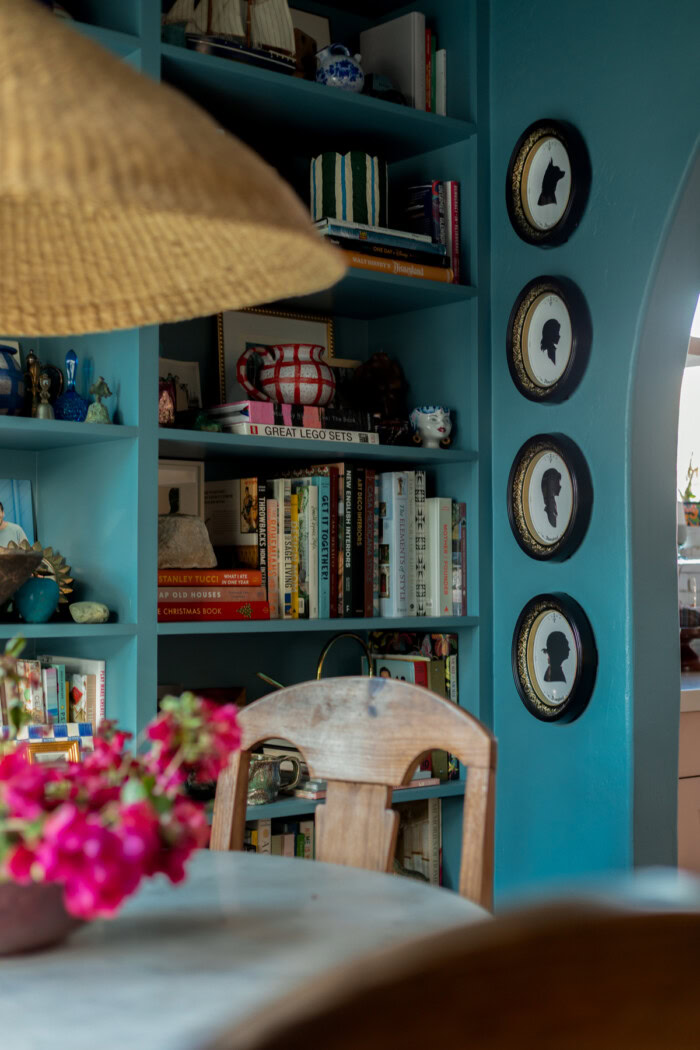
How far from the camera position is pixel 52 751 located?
217cm

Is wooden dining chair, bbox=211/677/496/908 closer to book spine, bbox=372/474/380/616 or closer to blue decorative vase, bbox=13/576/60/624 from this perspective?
blue decorative vase, bbox=13/576/60/624

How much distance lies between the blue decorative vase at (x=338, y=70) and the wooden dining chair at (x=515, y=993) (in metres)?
2.49

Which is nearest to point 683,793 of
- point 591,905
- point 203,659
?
point 203,659

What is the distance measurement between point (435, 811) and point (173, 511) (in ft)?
3.09

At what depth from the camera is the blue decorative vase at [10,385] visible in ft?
7.00

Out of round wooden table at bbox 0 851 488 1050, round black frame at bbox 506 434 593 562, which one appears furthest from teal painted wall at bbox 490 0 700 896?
round wooden table at bbox 0 851 488 1050

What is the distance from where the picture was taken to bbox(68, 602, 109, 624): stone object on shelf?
2172 mm

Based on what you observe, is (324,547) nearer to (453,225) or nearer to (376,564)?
(376,564)

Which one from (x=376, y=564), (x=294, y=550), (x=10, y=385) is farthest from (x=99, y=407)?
(x=376, y=564)

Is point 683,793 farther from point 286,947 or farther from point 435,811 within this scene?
point 286,947

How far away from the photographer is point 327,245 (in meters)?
0.90

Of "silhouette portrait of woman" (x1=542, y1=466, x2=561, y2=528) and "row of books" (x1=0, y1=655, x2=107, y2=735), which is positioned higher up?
"silhouette portrait of woman" (x1=542, y1=466, x2=561, y2=528)

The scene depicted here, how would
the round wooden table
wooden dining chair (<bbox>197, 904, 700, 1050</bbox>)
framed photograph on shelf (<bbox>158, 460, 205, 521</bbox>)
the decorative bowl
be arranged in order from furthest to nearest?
framed photograph on shelf (<bbox>158, 460, 205, 521</bbox>)
the decorative bowl
the round wooden table
wooden dining chair (<bbox>197, 904, 700, 1050</bbox>)

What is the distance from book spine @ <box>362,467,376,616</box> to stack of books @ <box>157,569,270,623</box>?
271 millimetres
